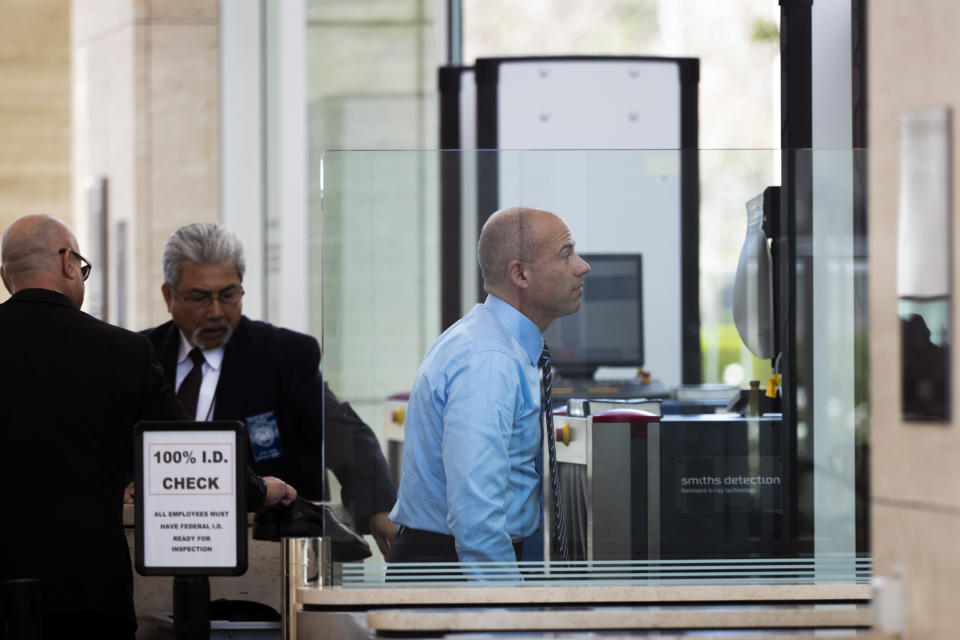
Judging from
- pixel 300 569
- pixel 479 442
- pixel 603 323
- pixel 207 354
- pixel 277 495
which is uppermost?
pixel 603 323

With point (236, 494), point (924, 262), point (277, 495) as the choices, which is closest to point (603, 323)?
point (277, 495)

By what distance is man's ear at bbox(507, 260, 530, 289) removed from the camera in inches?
102

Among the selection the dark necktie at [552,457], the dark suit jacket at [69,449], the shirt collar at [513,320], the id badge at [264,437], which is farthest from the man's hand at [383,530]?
the id badge at [264,437]

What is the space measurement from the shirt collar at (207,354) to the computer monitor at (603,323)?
134 cm

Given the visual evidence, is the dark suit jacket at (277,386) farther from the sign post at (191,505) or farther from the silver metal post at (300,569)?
the sign post at (191,505)

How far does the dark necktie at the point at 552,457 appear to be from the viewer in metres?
2.60

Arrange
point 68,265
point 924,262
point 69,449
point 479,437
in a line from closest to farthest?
1. point 924,262
2. point 479,437
3. point 69,449
4. point 68,265

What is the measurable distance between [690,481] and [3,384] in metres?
1.35

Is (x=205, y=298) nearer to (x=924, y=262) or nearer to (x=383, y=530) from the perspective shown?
(x=383, y=530)

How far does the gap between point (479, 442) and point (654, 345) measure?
1.51 feet

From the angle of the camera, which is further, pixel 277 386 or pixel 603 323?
pixel 277 386

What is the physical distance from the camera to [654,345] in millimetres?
2797

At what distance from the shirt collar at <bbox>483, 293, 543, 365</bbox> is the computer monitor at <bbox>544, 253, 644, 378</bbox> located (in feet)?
0.18

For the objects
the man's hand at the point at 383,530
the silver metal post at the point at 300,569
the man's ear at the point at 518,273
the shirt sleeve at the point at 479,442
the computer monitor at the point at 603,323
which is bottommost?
the silver metal post at the point at 300,569
